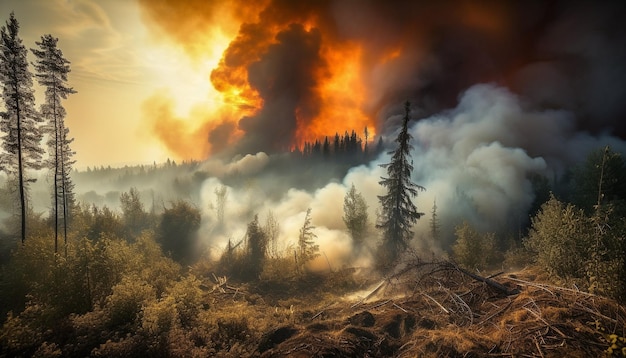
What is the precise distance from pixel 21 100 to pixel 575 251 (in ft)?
139

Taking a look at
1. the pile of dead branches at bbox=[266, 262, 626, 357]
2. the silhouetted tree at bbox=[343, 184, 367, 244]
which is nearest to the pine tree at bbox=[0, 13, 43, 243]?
the pile of dead branches at bbox=[266, 262, 626, 357]

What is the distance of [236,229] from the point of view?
220ft

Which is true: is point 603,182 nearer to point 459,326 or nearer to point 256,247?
point 459,326

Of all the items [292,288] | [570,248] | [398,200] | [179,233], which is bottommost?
[292,288]

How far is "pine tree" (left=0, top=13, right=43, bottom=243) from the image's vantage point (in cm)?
2384

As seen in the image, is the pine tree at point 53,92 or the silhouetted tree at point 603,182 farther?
the silhouetted tree at point 603,182

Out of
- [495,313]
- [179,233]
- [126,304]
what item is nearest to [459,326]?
[495,313]

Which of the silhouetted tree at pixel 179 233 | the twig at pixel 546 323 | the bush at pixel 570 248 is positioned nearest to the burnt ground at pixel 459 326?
the twig at pixel 546 323

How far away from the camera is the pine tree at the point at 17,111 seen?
78.2 feet

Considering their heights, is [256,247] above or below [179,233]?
below

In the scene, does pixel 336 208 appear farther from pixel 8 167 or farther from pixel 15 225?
pixel 15 225

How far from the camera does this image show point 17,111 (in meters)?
25.5

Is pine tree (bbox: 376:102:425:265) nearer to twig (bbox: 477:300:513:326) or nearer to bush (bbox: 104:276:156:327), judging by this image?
twig (bbox: 477:300:513:326)

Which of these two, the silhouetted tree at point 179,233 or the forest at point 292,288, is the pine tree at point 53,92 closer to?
the forest at point 292,288
